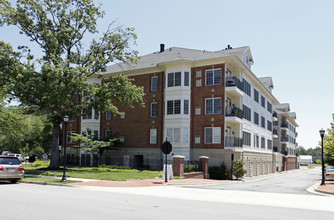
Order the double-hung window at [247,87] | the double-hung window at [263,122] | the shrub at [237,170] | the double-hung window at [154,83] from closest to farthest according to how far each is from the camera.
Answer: the shrub at [237,170]
the double-hung window at [154,83]
the double-hung window at [247,87]
the double-hung window at [263,122]

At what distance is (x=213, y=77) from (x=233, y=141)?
707 cm

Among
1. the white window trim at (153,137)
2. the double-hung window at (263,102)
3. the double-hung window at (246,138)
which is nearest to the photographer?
the white window trim at (153,137)

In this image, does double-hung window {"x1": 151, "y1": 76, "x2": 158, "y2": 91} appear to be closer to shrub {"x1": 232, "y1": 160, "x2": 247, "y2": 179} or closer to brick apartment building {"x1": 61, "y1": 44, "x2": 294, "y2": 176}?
brick apartment building {"x1": 61, "y1": 44, "x2": 294, "y2": 176}

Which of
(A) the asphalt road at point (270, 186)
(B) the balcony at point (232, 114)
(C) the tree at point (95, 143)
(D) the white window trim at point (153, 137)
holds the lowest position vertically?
(A) the asphalt road at point (270, 186)

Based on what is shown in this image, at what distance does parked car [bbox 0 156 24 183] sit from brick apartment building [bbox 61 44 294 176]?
461 inches

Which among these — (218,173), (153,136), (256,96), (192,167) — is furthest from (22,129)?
(256,96)

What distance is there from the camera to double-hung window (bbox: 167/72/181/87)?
34.6m

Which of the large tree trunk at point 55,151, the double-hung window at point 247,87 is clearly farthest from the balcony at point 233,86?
the large tree trunk at point 55,151

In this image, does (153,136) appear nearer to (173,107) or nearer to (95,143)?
(173,107)

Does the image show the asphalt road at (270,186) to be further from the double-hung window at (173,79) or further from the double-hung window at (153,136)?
the double-hung window at (173,79)

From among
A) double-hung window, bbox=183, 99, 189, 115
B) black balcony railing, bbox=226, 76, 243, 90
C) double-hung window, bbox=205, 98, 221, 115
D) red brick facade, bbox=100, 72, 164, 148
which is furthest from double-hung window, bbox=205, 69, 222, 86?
red brick facade, bbox=100, 72, 164, 148

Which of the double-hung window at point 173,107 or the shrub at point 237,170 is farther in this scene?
the double-hung window at point 173,107

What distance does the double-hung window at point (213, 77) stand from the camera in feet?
109

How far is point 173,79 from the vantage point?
114 feet
